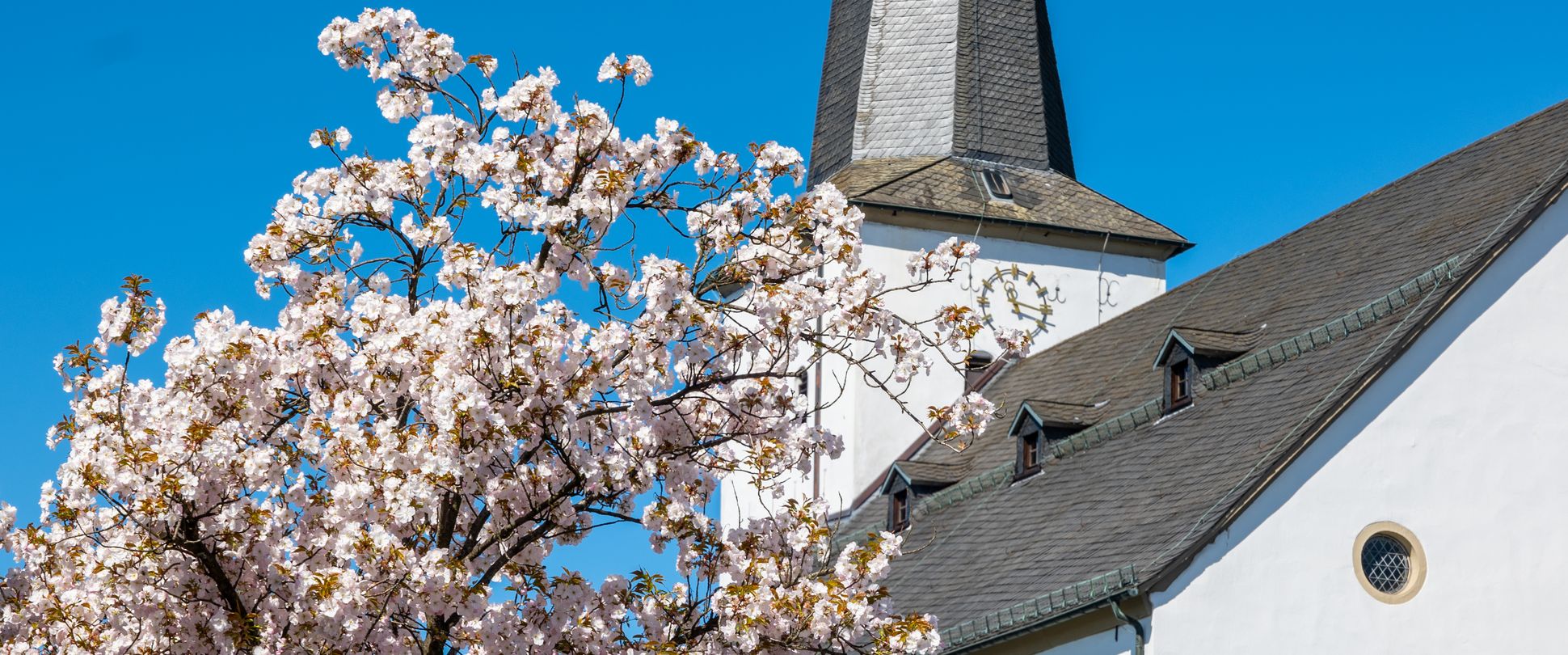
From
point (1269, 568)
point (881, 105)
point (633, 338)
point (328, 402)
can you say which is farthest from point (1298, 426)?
point (881, 105)

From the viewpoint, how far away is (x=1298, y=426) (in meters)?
16.2

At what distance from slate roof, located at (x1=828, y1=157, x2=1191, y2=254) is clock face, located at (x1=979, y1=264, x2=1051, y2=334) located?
84 centimetres

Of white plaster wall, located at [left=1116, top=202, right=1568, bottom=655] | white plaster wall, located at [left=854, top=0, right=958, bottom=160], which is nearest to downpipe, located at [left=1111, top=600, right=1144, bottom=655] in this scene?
white plaster wall, located at [left=1116, top=202, right=1568, bottom=655]

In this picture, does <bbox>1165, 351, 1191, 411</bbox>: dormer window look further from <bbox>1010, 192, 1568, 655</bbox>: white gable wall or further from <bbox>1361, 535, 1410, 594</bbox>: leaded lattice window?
<bbox>1361, 535, 1410, 594</bbox>: leaded lattice window

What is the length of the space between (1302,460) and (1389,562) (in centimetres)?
113

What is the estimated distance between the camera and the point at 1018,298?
2878 centimetres

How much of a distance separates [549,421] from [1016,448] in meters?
13.1

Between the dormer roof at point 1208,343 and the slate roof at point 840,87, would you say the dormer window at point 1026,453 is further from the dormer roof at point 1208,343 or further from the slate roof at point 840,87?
the slate roof at point 840,87

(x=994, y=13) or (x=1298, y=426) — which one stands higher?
(x=994, y=13)

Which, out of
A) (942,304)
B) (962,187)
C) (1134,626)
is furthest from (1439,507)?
(962,187)

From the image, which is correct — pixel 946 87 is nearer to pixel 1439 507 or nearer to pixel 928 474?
pixel 928 474

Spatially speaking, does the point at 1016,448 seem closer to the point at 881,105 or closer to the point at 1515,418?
the point at 1515,418

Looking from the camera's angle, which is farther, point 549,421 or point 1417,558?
point 1417,558

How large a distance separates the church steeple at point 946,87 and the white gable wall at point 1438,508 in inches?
526
